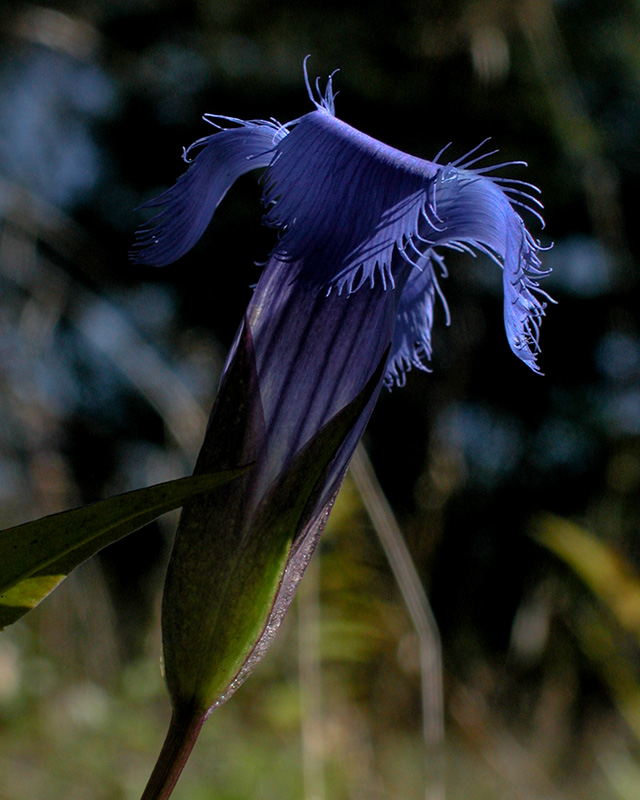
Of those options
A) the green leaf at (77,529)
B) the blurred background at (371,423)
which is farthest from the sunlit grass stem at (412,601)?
the green leaf at (77,529)

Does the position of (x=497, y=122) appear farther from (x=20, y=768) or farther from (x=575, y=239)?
(x=20, y=768)

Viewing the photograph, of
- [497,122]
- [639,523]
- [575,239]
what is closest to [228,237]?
[497,122]

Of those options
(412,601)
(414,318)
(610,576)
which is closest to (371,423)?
(610,576)

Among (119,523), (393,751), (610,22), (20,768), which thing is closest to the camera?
(119,523)

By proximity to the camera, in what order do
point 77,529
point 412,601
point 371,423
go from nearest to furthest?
point 77,529 < point 412,601 < point 371,423

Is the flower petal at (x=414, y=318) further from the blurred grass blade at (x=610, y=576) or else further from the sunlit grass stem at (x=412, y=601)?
the blurred grass blade at (x=610, y=576)

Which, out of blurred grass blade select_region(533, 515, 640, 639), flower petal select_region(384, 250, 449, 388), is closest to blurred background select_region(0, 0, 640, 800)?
blurred grass blade select_region(533, 515, 640, 639)

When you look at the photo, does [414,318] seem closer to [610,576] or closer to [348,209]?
[348,209]
